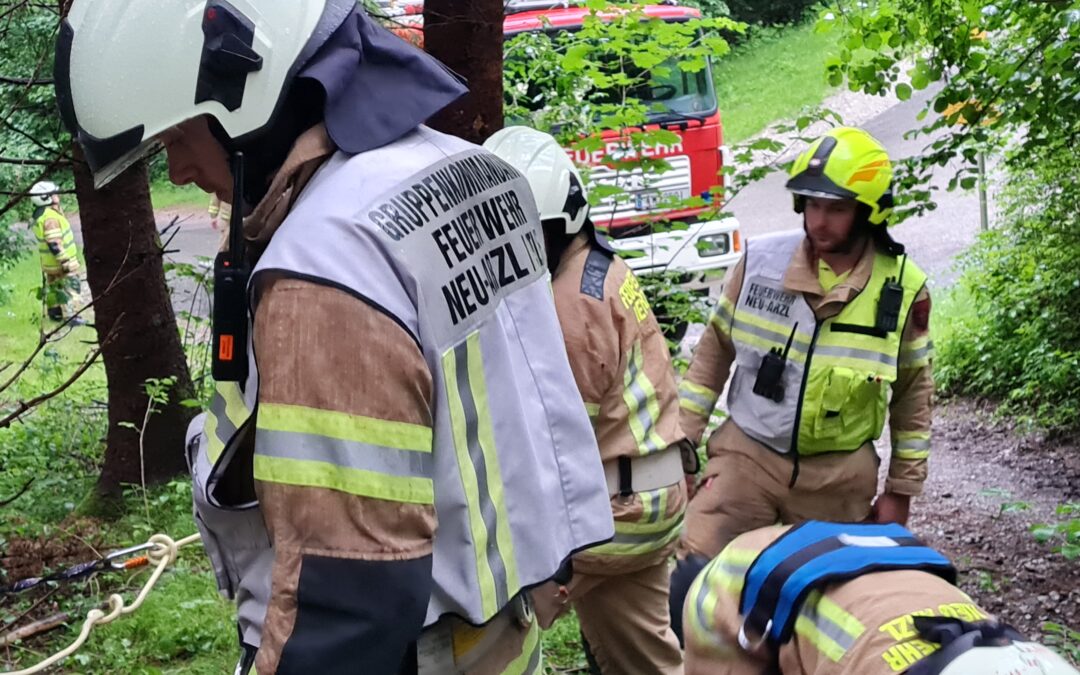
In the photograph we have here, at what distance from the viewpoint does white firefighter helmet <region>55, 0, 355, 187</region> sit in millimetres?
1629

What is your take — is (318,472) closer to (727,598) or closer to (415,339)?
(415,339)

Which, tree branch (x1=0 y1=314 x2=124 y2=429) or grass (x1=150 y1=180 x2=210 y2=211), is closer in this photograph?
tree branch (x1=0 y1=314 x2=124 y2=429)

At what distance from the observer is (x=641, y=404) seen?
3.33 m

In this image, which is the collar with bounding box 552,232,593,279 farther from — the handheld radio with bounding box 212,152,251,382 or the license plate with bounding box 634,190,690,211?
the license plate with bounding box 634,190,690,211

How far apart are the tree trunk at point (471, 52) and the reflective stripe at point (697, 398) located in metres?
1.22

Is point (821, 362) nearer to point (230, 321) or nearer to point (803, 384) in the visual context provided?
point (803, 384)

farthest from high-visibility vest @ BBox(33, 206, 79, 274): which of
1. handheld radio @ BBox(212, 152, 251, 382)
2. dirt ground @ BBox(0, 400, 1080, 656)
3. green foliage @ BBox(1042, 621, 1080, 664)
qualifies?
handheld radio @ BBox(212, 152, 251, 382)

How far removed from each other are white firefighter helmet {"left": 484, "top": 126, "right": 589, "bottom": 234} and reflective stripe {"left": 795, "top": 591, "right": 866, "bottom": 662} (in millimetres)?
1647

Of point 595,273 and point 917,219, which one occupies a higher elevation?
point 595,273

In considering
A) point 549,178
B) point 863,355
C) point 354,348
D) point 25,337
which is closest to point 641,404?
point 549,178

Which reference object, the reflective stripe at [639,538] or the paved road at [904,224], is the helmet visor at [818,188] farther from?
the paved road at [904,224]

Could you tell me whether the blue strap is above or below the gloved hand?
above

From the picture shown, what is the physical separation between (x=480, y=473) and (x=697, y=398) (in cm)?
265

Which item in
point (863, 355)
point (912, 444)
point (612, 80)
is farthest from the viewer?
point (612, 80)
